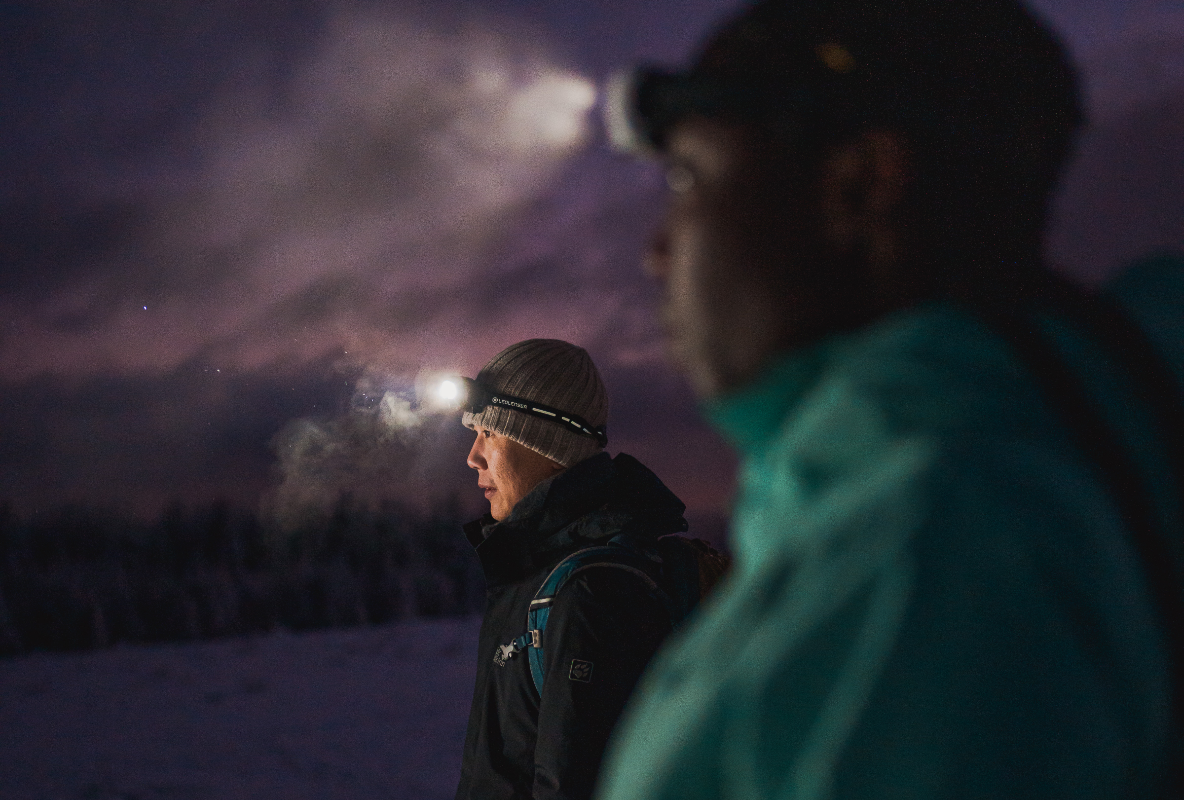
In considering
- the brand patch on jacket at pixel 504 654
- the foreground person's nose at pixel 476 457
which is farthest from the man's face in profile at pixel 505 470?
the brand patch on jacket at pixel 504 654

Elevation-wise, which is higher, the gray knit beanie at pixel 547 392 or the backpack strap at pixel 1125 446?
the gray knit beanie at pixel 547 392

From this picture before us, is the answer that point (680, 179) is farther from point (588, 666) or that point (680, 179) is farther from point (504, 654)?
point (504, 654)

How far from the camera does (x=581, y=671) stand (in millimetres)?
2711

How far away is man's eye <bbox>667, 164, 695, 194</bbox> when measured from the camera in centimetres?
99

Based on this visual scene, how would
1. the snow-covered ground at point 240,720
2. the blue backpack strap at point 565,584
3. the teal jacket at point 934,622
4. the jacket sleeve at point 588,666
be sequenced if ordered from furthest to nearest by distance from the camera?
the snow-covered ground at point 240,720
the blue backpack strap at point 565,584
the jacket sleeve at point 588,666
the teal jacket at point 934,622

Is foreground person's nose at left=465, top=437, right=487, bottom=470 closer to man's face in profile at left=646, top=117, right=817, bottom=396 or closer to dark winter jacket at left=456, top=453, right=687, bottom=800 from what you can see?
dark winter jacket at left=456, top=453, right=687, bottom=800

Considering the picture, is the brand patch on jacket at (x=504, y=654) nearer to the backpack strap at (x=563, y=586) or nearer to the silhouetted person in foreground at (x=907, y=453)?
the backpack strap at (x=563, y=586)

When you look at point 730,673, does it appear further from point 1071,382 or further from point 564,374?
point 564,374

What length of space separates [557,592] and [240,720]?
444 inches

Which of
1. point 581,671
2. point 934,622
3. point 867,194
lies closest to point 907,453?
point 934,622

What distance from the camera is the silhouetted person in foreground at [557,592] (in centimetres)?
269

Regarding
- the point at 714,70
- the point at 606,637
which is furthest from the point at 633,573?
the point at 714,70

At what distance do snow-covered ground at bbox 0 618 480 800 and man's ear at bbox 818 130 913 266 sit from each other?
922cm


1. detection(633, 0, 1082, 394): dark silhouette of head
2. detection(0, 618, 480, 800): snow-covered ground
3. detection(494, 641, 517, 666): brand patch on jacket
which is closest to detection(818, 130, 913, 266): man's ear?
detection(633, 0, 1082, 394): dark silhouette of head
